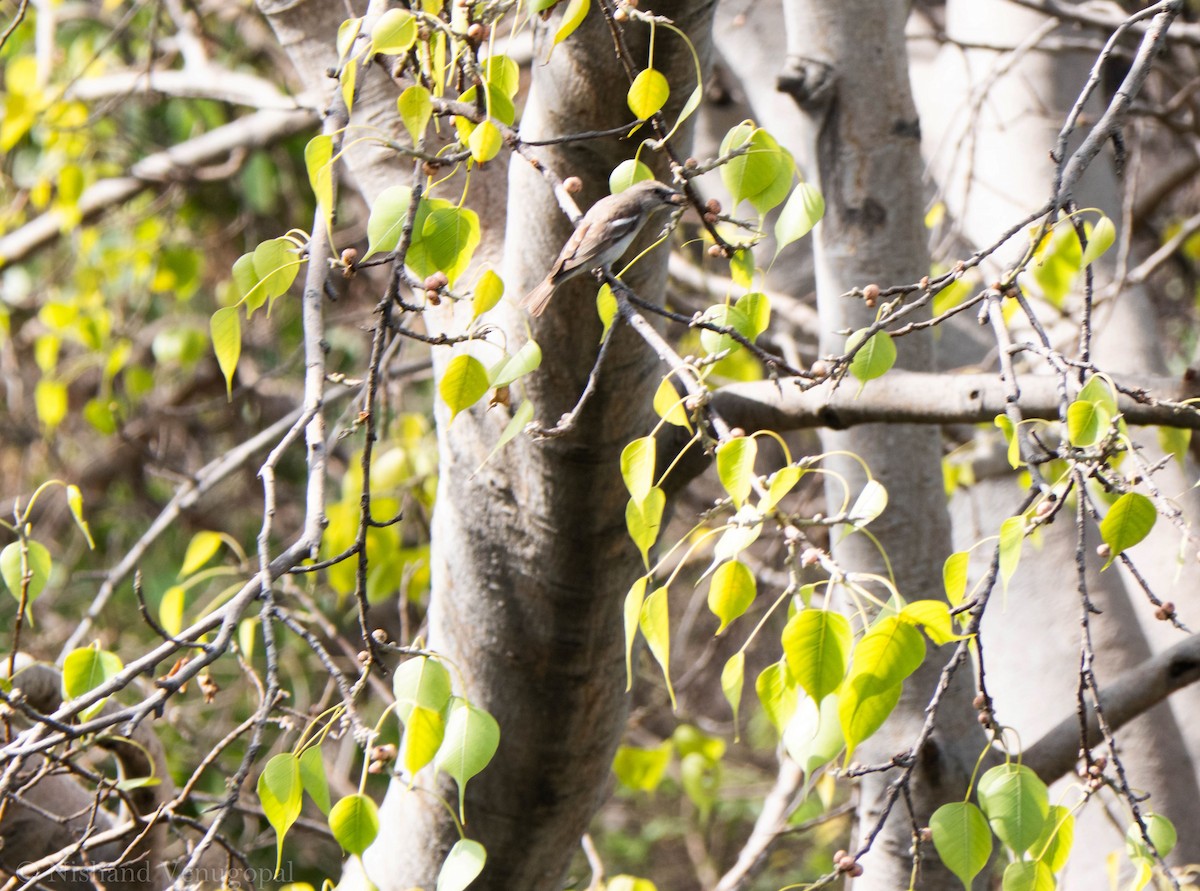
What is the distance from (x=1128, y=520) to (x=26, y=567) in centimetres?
101

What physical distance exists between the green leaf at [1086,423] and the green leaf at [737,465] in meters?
0.22

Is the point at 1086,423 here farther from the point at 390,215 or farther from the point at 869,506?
the point at 390,215

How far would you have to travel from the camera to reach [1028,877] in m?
0.75

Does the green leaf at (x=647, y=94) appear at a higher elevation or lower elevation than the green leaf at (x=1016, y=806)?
higher

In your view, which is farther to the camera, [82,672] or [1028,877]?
[82,672]

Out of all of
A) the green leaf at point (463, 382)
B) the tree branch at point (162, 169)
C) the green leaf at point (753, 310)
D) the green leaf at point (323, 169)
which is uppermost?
the tree branch at point (162, 169)

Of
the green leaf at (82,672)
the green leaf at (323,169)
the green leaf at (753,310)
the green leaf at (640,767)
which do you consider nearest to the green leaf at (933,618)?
the green leaf at (753,310)

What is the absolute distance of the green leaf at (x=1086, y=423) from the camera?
709mm


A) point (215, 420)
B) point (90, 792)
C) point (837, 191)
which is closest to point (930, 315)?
point (837, 191)

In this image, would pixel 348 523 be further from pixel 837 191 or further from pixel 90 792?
pixel 837 191

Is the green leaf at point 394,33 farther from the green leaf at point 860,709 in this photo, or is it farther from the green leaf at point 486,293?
the green leaf at point 860,709

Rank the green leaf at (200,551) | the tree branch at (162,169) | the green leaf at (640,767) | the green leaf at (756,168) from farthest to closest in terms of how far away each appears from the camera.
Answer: the tree branch at (162,169)
the green leaf at (640,767)
the green leaf at (200,551)
the green leaf at (756,168)

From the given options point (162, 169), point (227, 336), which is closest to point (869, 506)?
point (227, 336)

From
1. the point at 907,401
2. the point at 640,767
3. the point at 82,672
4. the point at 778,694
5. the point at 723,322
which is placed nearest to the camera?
the point at 778,694
